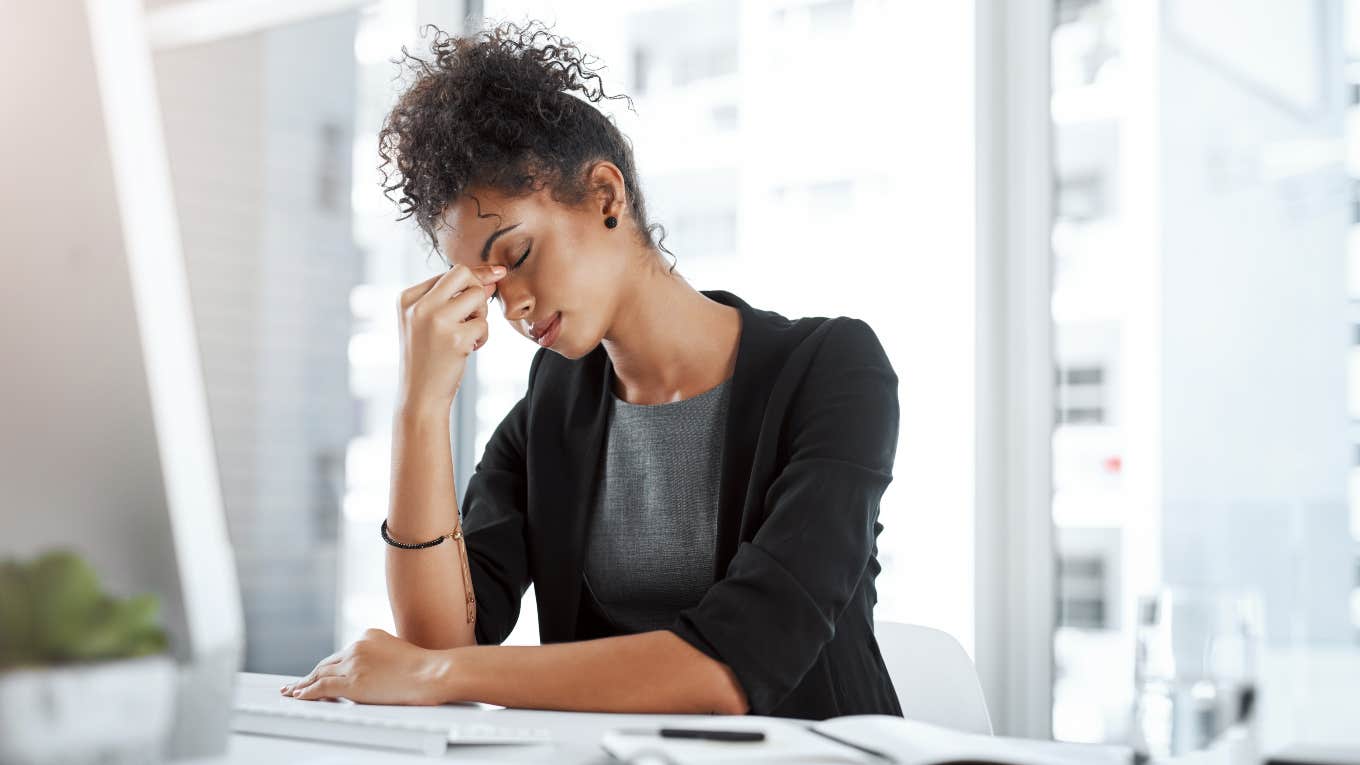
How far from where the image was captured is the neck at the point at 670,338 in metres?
1.37

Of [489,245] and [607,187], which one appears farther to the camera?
[607,187]

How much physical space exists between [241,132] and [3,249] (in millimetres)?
2133

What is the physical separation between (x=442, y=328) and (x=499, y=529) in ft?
0.95

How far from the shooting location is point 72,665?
1.58ft

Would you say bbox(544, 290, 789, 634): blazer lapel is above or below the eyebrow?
below

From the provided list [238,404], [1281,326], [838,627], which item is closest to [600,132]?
[838,627]

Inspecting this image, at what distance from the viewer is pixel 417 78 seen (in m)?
1.38

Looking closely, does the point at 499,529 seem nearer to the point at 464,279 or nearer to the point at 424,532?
the point at 424,532

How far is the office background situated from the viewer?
1.63 m

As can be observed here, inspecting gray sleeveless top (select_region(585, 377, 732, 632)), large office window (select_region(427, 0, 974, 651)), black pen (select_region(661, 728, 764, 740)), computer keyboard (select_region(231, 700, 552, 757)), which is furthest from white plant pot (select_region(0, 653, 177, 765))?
large office window (select_region(427, 0, 974, 651))

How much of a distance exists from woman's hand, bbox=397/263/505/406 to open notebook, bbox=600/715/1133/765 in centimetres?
64

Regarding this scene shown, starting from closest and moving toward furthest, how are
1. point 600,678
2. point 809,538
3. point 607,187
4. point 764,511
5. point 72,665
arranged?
point 72,665
point 600,678
point 809,538
point 764,511
point 607,187

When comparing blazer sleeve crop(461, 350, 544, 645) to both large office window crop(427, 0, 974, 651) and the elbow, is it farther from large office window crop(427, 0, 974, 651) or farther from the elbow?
large office window crop(427, 0, 974, 651)

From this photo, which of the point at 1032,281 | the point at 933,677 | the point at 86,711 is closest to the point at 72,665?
the point at 86,711
